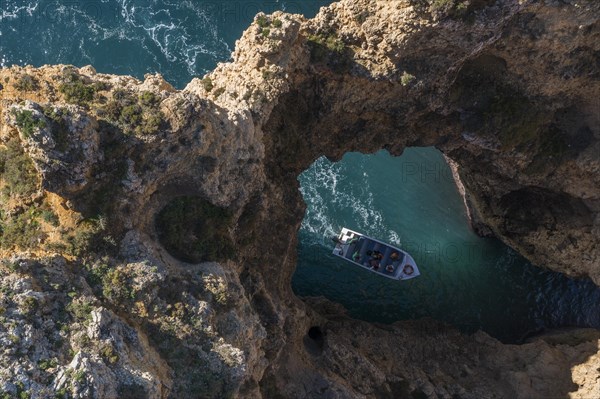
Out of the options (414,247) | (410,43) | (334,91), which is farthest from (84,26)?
(414,247)

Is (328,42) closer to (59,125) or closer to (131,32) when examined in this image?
(59,125)

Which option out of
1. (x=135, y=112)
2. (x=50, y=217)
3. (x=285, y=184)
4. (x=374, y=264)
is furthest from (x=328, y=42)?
(x=374, y=264)

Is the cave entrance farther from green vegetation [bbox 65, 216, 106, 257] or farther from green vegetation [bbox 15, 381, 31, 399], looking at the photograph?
green vegetation [bbox 15, 381, 31, 399]

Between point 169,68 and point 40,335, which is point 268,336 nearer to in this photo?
point 40,335

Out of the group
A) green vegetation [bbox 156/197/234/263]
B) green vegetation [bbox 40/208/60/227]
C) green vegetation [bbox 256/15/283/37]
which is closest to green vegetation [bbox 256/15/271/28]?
green vegetation [bbox 256/15/283/37]

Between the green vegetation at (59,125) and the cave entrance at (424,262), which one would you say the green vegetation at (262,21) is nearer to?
the green vegetation at (59,125)
